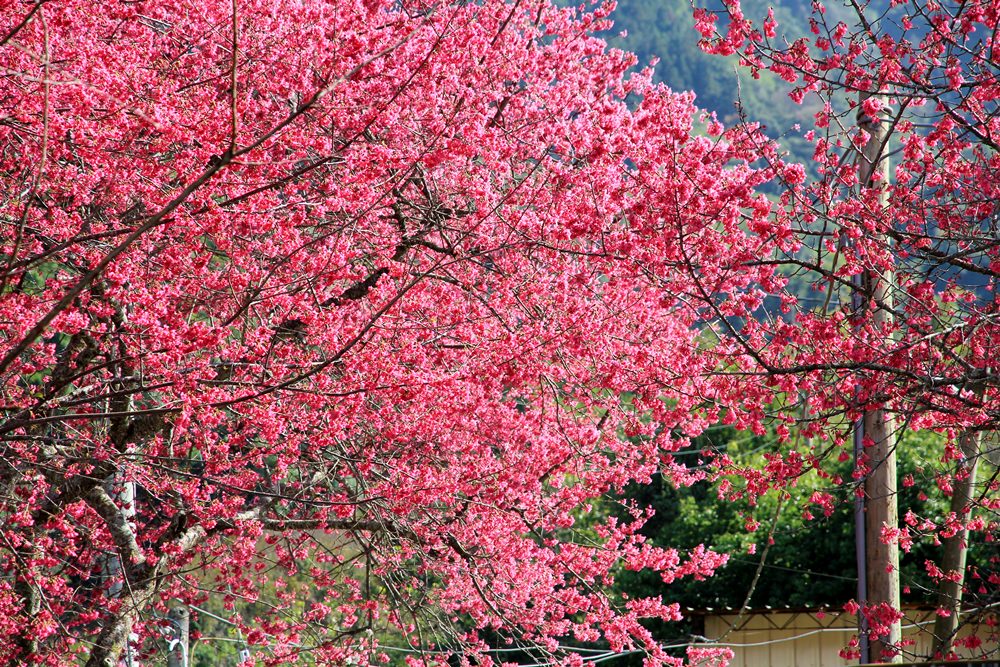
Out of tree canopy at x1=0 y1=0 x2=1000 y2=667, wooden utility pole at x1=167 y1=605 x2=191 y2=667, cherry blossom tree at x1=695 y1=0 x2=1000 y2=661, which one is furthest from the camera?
wooden utility pole at x1=167 y1=605 x2=191 y2=667

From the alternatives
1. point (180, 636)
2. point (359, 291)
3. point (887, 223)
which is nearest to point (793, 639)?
point (180, 636)

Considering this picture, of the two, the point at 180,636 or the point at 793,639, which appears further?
the point at 793,639

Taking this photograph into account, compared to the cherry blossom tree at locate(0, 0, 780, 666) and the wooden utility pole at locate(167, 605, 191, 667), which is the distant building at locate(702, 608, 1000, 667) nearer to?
the cherry blossom tree at locate(0, 0, 780, 666)

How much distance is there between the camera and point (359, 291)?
7.90m

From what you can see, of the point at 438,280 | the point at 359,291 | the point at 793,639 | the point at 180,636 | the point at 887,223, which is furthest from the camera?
the point at 793,639

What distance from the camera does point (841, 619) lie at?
54.7 feet

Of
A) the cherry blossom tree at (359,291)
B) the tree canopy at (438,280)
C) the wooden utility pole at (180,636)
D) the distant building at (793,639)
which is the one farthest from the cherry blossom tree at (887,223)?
the distant building at (793,639)

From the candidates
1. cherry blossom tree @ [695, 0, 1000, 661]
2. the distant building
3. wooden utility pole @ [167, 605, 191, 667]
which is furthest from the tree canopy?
the distant building

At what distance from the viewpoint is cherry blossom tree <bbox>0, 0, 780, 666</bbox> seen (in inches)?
227

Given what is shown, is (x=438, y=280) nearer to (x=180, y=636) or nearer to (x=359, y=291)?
(x=359, y=291)

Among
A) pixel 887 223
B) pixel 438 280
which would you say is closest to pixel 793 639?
pixel 438 280

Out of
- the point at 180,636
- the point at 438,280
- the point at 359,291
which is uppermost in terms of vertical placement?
the point at 438,280

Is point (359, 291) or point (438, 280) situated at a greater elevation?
point (438, 280)

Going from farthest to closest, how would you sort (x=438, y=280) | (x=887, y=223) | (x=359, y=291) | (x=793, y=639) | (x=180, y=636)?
(x=793, y=639) < (x=180, y=636) < (x=438, y=280) < (x=359, y=291) < (x=887, y=223)
